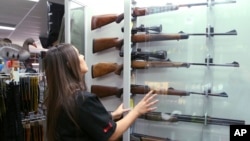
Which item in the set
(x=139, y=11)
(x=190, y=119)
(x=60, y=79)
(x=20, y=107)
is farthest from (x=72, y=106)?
(x=20, y=107)

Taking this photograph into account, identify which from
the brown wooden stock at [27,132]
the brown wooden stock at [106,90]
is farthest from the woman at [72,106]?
the brown wooden stock at [27,132]

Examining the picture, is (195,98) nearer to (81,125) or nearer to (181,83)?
(181,83)

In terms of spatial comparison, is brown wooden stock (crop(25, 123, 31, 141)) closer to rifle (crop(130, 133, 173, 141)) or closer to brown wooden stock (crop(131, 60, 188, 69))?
rifle (crop(130, 133, 173, 141))

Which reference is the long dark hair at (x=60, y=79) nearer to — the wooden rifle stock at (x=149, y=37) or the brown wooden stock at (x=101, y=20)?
the wooden rifle stock at (x=149, y=37)

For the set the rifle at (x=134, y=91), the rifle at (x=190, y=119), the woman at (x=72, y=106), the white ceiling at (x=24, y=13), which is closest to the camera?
the woman at (x=72, y=106)

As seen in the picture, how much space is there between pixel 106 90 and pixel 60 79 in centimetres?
110

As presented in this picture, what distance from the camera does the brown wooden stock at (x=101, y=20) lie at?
226cm

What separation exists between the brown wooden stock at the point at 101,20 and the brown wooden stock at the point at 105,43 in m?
0.13

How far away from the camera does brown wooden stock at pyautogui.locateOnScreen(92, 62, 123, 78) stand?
2.23 m

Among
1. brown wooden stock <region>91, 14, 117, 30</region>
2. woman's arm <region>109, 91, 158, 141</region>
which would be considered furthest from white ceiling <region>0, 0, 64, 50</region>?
woman's arm <region>109, 91, 158, 141</region>

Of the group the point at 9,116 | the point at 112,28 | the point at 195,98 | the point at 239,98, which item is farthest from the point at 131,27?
the point at 9,116

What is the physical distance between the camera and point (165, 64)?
6.53 feet

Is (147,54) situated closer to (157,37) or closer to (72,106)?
(157,37)

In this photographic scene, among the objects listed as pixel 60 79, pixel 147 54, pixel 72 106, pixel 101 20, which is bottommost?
pixel 72 106
